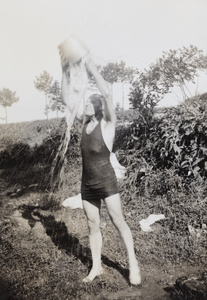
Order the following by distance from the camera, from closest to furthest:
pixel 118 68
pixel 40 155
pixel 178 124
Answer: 1. pixel 178 124
2. pixel 118 68
3. pixel 40 155

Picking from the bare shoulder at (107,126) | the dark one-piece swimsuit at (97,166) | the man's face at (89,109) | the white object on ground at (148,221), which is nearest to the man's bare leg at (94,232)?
the dark one-piece swimsuit at (97,166)

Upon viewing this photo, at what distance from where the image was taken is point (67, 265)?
10.2 ft

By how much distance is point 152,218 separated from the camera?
395 centimetres

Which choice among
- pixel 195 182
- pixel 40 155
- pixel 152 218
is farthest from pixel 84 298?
pixel 40 155

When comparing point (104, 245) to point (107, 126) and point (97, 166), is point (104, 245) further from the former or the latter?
point (107, 126)

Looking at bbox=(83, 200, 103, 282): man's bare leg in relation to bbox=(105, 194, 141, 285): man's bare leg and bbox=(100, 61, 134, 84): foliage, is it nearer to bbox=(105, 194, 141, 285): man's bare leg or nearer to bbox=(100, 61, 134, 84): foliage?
bbox=(105, 194, 141, 285): man's bare leg

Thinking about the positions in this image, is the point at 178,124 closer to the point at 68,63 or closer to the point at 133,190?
the point at 133,190

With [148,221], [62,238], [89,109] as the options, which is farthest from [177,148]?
[89,109]

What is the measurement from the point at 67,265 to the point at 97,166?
4.24ft

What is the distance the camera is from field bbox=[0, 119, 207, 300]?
8.70 feet

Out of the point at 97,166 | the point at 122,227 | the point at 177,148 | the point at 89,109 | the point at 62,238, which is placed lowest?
the point at 62,238

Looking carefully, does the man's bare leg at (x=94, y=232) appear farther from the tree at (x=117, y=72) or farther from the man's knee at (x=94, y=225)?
the tree at (x=117, y=72)

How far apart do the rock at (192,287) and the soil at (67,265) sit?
0.08 m

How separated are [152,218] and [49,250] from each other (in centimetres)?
146
